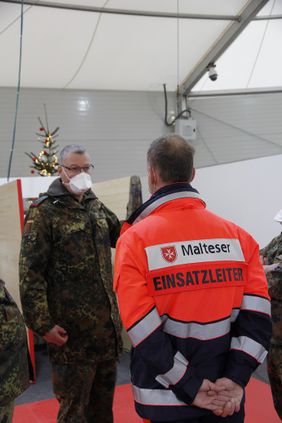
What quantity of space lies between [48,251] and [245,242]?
94cm

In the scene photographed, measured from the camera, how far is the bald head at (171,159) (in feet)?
4.64

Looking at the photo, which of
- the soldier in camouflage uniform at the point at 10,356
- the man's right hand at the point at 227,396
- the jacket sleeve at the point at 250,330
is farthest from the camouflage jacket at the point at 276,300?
the soldier in camouflage uniform at the point at 10,356

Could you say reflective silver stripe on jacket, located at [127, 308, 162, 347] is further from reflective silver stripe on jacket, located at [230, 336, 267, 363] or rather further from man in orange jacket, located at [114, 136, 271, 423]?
reflective silver stripe on jacket, located at [230, 336, 267, 363]

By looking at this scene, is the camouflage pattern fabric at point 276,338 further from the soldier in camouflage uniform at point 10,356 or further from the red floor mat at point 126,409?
the soldier in camouflage uniform at point 10,356

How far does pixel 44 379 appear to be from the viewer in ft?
12.6

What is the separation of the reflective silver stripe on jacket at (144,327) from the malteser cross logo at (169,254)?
5.9 inches

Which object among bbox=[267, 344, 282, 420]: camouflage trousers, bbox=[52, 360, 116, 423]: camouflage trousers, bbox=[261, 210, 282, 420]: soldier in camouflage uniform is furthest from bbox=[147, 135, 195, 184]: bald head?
bbox=[267, 344, 282, 420]: camouflage trousers

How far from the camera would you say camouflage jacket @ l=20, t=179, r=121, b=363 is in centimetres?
201

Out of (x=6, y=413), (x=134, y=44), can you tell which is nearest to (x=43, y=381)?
(x=6, y=413)

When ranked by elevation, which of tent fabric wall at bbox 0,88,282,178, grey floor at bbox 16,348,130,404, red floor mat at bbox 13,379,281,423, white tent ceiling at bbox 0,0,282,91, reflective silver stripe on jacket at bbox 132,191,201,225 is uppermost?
white tent ceiling at bbox 0,0,282,91

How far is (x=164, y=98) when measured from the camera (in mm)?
8141

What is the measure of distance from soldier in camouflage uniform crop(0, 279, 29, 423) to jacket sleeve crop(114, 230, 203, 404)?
1.53 feet

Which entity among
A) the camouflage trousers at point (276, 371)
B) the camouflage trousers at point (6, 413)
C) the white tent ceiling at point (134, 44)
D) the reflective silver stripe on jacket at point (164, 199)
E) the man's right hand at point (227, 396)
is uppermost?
the white tent ceiling at point (134, 44)

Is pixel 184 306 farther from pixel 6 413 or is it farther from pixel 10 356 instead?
pixel 6 413
